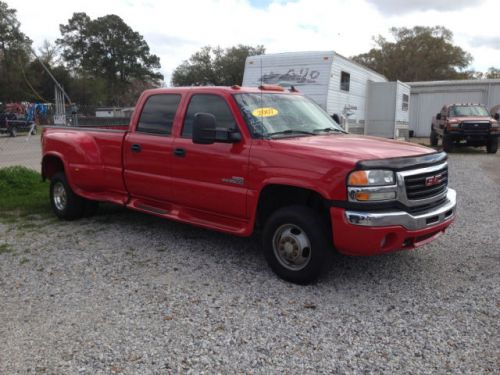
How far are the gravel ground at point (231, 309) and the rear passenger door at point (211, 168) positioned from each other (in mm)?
632

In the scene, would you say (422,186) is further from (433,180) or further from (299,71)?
(299,71)

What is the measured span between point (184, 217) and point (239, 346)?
2.16 m

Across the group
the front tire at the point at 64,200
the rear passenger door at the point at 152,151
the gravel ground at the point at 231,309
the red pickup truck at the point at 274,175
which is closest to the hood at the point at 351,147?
the red pickup truck at the point at 274,175

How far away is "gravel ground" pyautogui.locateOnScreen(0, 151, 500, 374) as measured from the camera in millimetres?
3018

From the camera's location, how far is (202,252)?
17.0 feet

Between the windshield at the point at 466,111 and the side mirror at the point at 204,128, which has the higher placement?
the windshield at the point at 466,111

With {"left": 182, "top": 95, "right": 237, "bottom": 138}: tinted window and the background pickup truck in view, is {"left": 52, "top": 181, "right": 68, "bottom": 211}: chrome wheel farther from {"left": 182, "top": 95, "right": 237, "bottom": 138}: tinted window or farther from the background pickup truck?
the background pickup truck

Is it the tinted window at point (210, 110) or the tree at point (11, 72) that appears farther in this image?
the tree at point (11, 72)

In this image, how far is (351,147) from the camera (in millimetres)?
4215

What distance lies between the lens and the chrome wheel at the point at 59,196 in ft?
21.8

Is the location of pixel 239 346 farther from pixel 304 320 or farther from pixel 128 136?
pixel 128 136

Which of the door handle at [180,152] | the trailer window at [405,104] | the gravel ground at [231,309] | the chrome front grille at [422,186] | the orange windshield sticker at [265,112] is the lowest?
the gravel ground at [231,309]

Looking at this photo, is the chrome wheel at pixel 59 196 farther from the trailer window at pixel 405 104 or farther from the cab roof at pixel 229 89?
the trailer window at pixel 405 104

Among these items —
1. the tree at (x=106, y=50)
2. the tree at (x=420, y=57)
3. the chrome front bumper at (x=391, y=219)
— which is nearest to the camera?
the chrome front bumper at (x=391, y=219)
